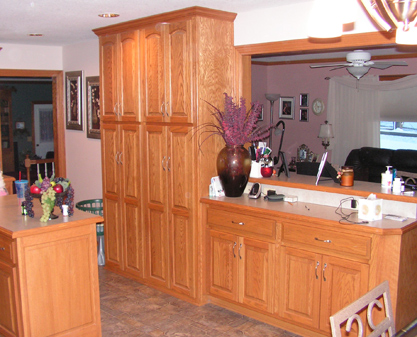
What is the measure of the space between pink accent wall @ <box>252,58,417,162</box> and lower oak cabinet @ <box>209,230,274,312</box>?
16.9 ft

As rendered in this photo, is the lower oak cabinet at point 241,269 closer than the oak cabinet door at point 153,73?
Yes

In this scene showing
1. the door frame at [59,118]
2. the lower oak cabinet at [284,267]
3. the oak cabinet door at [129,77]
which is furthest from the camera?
the door frame at [59,118]

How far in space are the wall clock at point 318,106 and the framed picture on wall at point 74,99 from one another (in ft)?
14.9

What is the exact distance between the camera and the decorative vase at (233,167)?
382 centimetres

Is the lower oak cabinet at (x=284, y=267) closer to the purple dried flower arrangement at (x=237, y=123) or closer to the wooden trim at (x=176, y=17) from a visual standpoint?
the purple dried flower arrangement at (x=237, y=123)

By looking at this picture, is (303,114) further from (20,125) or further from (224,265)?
(20,125)

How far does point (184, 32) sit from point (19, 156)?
8967 mm

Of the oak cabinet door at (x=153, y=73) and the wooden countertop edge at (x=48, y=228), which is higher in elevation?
the oak cabinet door at (x=153, y=73)

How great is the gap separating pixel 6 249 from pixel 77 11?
194 centimetres

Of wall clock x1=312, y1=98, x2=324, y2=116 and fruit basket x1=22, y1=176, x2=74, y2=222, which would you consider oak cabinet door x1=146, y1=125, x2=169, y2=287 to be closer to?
fruit basket x1=22, y1=176, x2=74, y2=222

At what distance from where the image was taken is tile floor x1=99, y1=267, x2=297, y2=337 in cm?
358

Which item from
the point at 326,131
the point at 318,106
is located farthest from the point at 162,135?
the point at 318,106

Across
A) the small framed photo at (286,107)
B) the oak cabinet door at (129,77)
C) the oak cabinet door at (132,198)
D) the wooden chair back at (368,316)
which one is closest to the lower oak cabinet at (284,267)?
the oak cabinet door at (132,198)

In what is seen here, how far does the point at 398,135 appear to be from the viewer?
26.2 ft
